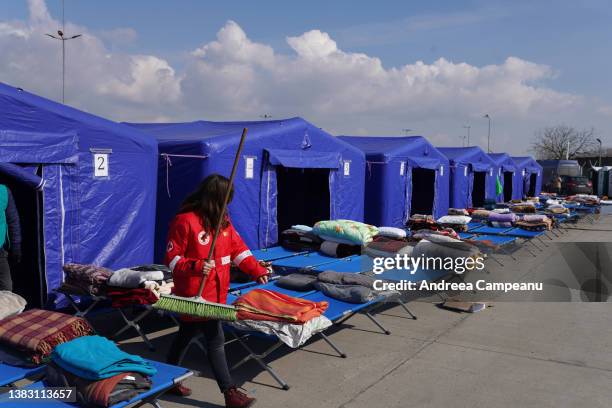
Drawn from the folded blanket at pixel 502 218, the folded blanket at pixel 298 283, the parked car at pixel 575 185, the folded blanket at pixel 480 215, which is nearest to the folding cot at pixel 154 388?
the folded blanket at pixel 298 283

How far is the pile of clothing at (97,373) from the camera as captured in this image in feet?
9.24

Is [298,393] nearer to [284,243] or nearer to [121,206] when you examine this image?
[121,206]

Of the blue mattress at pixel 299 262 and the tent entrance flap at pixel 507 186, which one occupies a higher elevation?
the tent entrance flap at pixel 507 186

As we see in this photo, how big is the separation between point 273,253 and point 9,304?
A: 393 centimetres

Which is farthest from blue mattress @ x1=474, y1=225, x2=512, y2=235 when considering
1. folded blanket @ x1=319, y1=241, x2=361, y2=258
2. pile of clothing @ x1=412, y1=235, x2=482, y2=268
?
folded blanket @ x1=319, y1=241, x2=361, y2=258

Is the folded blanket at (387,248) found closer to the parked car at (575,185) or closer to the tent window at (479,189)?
the tent window at (479,189)

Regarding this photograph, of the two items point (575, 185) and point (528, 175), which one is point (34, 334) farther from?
point (575, 185)

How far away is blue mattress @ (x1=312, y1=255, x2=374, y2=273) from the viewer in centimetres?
659

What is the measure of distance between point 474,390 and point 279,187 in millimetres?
6423

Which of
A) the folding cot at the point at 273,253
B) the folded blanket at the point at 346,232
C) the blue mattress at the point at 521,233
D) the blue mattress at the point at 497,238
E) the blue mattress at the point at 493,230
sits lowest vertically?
the folding cot at the point at 273,253

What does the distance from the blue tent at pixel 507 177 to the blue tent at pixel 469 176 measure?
0.78 meters

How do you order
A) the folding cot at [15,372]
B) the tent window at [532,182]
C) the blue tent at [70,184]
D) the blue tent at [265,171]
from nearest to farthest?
the folding cot at [15,372]
the blue tent at [70,184]
the blue tent at [265,171]
the tent window at [532,182]

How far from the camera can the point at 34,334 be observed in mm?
3439

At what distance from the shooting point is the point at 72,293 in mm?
5012
